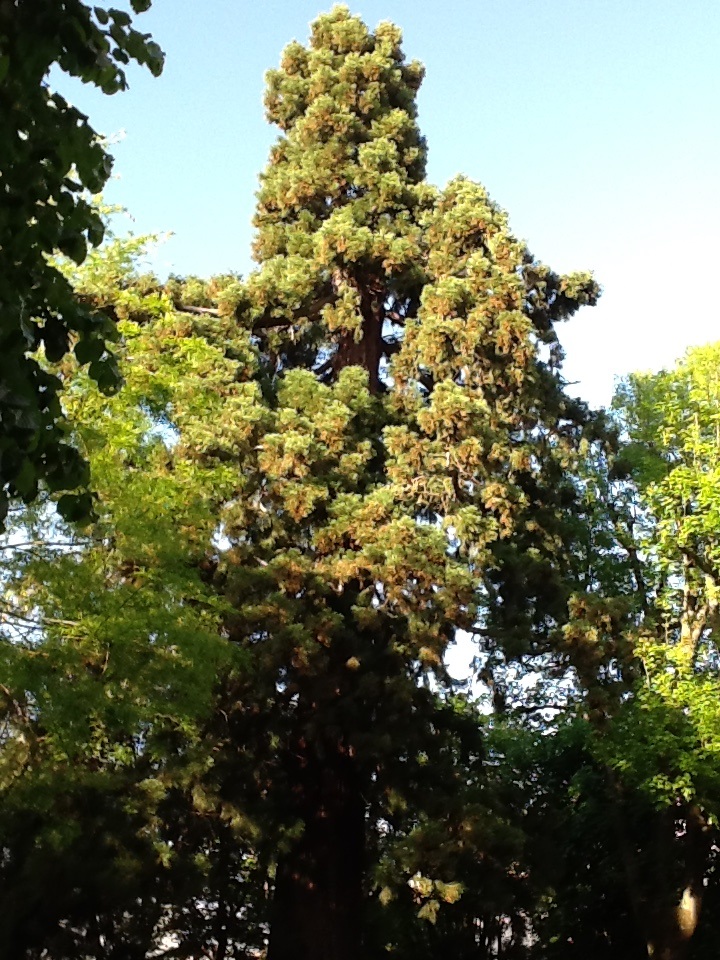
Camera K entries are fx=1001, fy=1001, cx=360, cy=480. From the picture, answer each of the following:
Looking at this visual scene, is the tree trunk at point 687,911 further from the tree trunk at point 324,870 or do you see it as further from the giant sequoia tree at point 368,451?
the tree trunk at point 324,870

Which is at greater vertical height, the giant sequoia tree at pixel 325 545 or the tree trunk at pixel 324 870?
the giant sequoia tree at pixel 325 545

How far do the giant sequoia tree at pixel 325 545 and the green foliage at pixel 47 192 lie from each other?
6.61 metres

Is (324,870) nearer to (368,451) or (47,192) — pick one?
(368,451)

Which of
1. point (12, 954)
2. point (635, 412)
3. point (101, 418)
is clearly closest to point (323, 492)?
point (101, 418)

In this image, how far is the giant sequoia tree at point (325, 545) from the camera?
11570mm

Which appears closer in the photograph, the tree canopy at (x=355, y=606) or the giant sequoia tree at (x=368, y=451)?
the tree canopy at (x=355, y=606)

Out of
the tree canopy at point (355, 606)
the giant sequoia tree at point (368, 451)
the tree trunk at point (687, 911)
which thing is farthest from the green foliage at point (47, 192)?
the tree trunk at point (687, 911)

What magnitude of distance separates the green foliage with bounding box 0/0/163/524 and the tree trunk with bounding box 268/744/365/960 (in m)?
11.4

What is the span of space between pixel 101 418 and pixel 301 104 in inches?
495

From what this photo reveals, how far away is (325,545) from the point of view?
15.3 m

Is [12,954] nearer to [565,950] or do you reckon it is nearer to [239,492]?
[239,492]

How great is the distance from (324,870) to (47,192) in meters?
12.9

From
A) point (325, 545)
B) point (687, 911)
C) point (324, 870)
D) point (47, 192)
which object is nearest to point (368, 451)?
point (325, 545)

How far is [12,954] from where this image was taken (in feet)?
39.9
